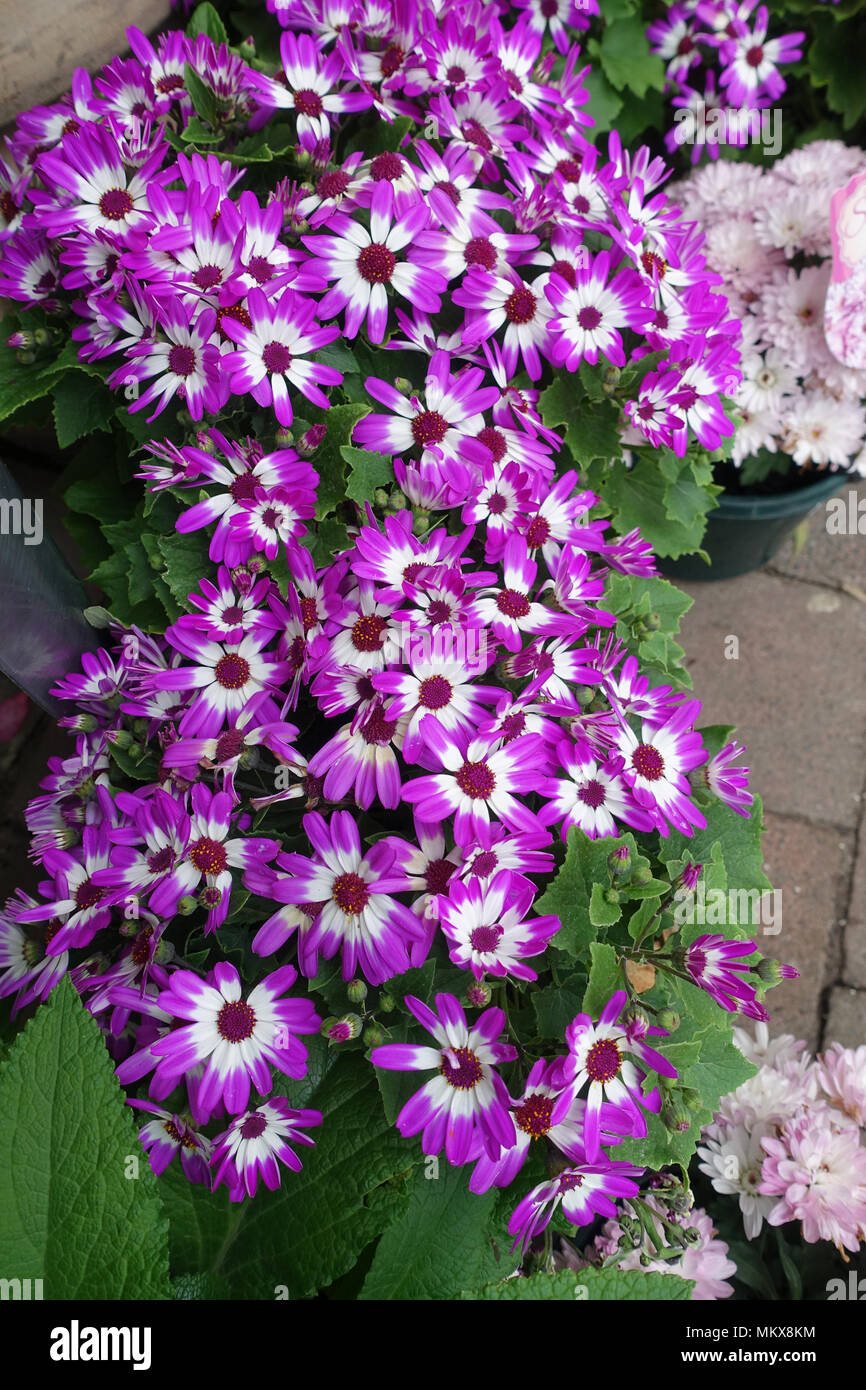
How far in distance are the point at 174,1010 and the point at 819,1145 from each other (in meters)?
0.81

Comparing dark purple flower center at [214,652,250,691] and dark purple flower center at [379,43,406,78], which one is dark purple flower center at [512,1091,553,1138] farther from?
dark purple flower center at [379,43,406,78]

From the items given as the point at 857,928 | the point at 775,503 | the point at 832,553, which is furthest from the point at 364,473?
the point at 832,553

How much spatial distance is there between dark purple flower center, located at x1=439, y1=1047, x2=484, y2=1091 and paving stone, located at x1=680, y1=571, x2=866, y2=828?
1.43 m

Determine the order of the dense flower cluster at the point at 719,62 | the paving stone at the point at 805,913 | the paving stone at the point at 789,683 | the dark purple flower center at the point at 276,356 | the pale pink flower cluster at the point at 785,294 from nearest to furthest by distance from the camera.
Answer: the dark purple flower center at the point at 276,356
the pale pink flower cluster at the point at 785,294
the dense flower cluster at the point at 719,62
the paving stone at the point at 805,913
the paving stone at the point at 789,683

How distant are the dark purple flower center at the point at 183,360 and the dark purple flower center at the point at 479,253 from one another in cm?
33

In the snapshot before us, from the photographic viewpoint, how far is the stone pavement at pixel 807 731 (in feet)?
6.68

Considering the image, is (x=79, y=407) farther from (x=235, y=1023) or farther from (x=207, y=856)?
(x=235, y=1023)

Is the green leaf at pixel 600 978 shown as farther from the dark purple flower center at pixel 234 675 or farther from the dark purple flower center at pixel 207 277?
the dark purple flower center at pixel 207 277

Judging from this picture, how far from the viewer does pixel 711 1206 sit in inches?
56.0

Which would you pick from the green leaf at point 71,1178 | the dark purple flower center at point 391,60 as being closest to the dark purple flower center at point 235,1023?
the green leaf at point 71,1178

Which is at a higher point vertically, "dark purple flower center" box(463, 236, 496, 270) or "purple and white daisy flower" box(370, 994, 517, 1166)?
"dark purple flower center" box(463, 236, 496, 270)

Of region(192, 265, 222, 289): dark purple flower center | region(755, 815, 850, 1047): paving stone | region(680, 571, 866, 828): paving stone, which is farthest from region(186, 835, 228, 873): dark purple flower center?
region(680, 571, 866, 828): paving stone

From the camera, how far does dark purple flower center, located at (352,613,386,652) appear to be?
100 cm

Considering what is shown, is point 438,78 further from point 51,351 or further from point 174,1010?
point 174,1010
